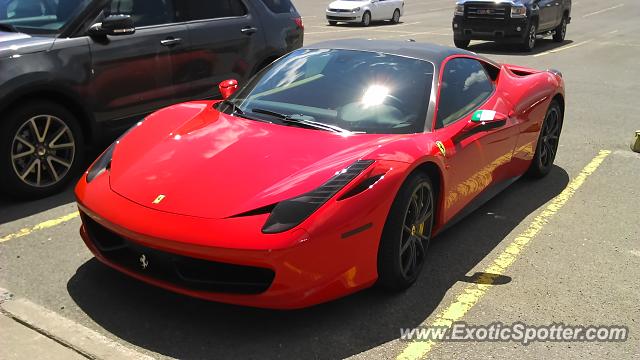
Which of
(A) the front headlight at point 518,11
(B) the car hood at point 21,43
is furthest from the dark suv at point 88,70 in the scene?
(A) the front headlight at point 518,11

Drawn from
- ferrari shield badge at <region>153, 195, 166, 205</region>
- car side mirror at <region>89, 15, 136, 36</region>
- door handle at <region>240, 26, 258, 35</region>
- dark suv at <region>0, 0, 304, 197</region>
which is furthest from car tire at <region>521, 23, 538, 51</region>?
ferrari shield badge at <region>153, 195, 166, 205</region>

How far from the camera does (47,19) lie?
5.23 metres

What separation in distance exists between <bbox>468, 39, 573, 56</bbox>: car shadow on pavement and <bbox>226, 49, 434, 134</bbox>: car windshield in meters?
12.3

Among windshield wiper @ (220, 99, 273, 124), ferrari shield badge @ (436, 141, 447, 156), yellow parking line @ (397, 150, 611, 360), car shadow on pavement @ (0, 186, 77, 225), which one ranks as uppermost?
windshield wiper @ (220, 99, 273, 124)

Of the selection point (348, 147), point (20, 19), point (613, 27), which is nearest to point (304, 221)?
point (348, 147)

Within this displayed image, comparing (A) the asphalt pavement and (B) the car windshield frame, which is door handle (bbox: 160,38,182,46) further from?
(A) the asphalt pavement

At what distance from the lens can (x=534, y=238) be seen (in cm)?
448

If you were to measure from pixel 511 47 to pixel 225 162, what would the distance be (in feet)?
50.1

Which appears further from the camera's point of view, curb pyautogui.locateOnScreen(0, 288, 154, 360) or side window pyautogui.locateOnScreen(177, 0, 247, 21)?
side window pyautogui.locateOnScreen(177, 0, 247, 21)

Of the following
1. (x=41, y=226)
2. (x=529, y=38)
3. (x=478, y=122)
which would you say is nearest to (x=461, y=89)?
(x=478, y=122)

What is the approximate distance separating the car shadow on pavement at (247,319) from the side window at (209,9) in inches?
123

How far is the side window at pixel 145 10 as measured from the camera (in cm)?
549

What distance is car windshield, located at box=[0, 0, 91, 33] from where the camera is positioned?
5.14m

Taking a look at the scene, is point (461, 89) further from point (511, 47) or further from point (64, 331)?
point (511, 47)
